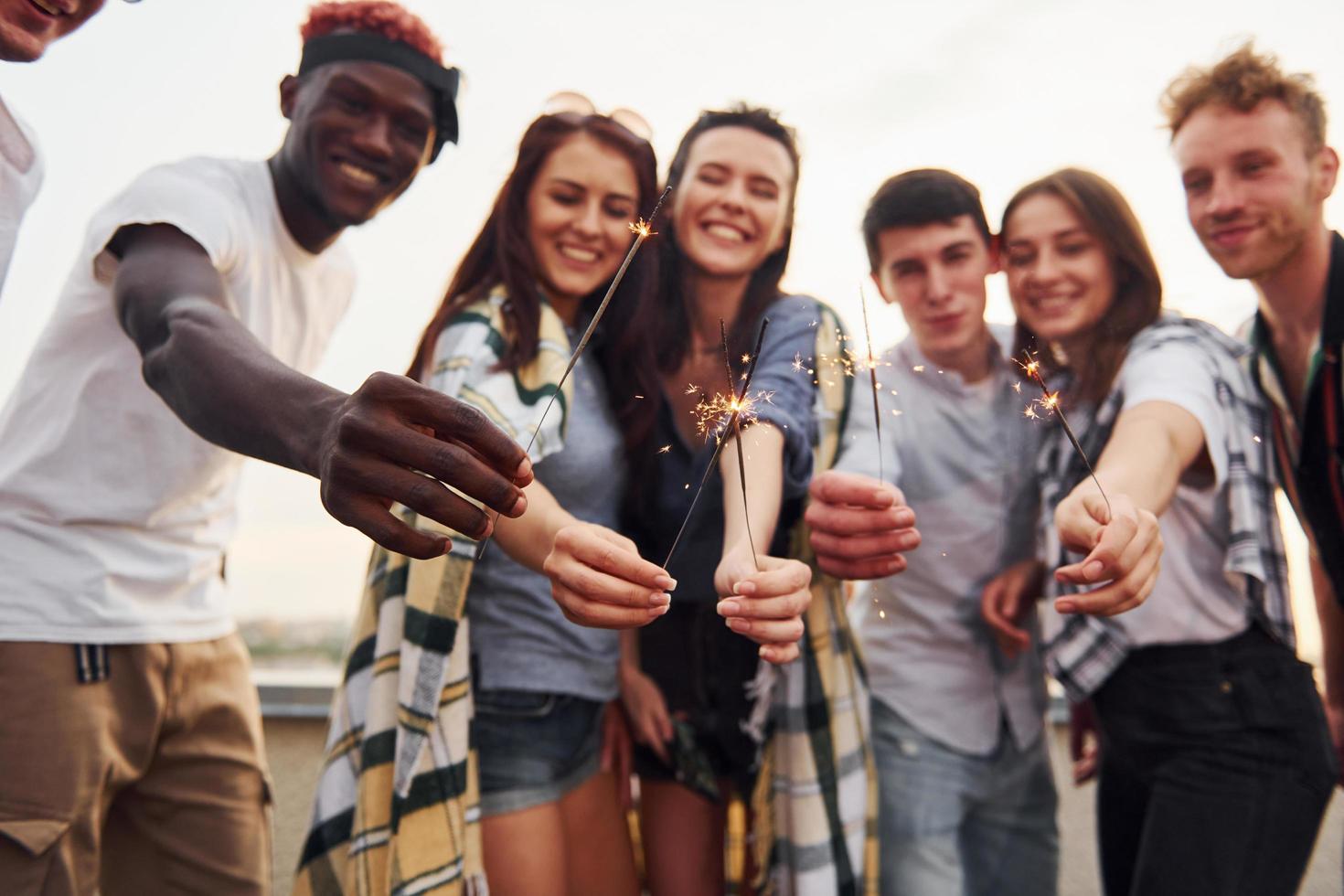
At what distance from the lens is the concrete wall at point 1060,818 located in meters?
1.71

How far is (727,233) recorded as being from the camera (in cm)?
98

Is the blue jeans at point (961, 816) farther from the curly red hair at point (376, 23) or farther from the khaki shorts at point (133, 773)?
the curly red hair at point (376, 23)

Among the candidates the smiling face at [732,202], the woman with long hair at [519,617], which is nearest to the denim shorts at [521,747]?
the woman with long hair at [519,617]

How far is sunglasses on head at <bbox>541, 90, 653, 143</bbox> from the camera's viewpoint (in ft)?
3.21

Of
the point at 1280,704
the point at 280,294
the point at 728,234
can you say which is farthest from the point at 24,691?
the point at 1280,704

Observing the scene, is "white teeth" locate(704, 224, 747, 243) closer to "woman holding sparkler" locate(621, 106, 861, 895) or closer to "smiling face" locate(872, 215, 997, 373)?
"woman holding sparkler" locate(621, 106, 861, 895)

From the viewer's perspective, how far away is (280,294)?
1.10 meters

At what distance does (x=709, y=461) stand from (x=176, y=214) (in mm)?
636

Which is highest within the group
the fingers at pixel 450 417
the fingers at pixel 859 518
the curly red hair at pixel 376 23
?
the curly red hair at pixel 376 23

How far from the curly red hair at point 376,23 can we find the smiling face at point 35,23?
0.34m

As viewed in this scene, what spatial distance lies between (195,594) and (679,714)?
2.27 feet

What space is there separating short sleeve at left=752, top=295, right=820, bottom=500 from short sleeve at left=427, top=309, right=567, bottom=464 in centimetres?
24

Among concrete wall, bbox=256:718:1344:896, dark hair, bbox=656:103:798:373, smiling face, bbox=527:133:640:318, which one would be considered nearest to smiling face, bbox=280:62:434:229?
smiling face, bbox=527:133:640:318

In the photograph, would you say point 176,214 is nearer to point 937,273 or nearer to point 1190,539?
point 937,273
